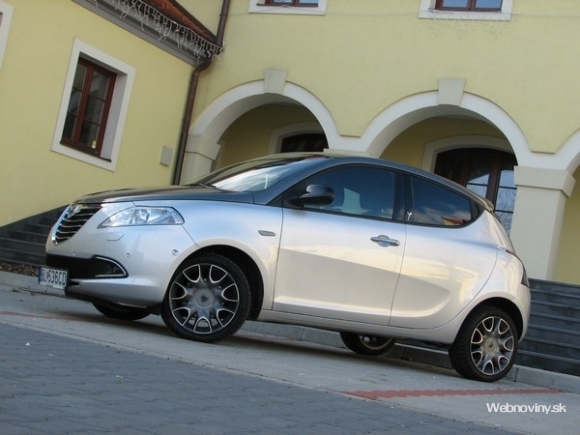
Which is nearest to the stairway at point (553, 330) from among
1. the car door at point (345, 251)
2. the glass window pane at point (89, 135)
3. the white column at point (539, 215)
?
the white column at point (539, 215)

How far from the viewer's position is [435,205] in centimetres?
885

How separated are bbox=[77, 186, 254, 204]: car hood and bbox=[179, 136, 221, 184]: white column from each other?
1025cm

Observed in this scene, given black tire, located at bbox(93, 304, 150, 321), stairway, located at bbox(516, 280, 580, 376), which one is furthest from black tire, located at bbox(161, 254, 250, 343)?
stairway, located at bbox(516, 280, 580, 376)

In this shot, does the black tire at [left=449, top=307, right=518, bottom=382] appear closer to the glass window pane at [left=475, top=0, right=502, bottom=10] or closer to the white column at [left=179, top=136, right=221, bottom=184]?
the glass window pane at [left=475, top=0, right=502, bottom=10]

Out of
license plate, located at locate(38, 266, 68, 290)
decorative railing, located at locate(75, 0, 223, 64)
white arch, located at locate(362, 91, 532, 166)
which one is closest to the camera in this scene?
license plate, located at locate(38, 266, 68, 290)

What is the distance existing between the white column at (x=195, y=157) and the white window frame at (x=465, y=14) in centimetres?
450

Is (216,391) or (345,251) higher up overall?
(345,251)

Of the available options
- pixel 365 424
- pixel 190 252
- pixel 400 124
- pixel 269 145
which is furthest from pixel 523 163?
pixel 365 424

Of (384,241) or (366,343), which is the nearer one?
(384,241)

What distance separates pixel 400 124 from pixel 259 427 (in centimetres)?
1311

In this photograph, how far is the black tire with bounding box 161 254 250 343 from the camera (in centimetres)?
788

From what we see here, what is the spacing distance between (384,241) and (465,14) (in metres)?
9.25

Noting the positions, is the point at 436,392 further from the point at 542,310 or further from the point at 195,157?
the point at 195,157

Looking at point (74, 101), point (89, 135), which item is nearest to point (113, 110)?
point (89, 135)
